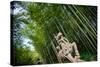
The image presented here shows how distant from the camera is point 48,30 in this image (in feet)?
6.96

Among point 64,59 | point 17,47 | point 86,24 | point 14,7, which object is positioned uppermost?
point 14,7

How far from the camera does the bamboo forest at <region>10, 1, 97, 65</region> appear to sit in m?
2.00

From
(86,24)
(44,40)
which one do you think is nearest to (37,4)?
(44,40)

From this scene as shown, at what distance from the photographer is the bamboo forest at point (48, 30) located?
6.57 ft

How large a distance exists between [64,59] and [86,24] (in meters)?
0.44

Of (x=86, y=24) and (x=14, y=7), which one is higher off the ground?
(x=14, y=7)

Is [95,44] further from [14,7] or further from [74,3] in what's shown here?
[14,7]

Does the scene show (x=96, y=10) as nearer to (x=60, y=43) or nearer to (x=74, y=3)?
(x=74, y=3)

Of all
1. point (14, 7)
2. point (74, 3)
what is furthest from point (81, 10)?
point (14, 7)

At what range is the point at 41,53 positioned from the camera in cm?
208
